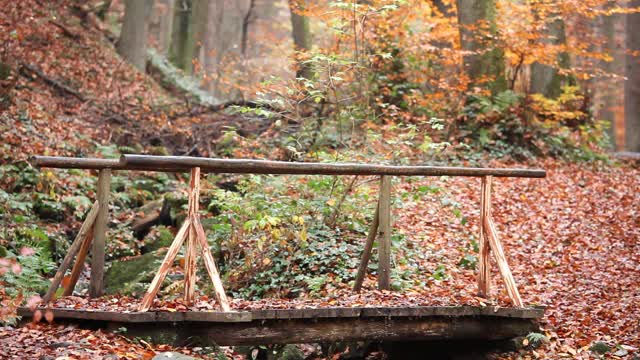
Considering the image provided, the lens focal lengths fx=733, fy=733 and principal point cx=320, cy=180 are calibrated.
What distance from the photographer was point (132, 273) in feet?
36.7

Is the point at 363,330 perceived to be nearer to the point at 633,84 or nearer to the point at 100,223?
the point at 100,223

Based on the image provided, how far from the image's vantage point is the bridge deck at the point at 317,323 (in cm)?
697

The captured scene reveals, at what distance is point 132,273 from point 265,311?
14.5 ft

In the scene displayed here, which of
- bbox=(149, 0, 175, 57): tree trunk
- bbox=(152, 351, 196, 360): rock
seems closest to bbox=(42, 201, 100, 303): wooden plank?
bbox=(152, 351, 196, 360): rock

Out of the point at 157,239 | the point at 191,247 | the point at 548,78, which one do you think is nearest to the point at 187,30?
the point at 548,78

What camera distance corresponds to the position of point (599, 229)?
1354cm

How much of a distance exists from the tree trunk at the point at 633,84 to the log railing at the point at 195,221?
15384 millimetres

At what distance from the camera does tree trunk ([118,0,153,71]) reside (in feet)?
71.2

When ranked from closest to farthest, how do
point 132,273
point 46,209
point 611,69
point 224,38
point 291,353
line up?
point 291,353 → point 132,273 → point 46,209 → point 611,69 → point 224,38

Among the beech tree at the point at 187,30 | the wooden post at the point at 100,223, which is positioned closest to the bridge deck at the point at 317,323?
the wooden post at the point at 100,223

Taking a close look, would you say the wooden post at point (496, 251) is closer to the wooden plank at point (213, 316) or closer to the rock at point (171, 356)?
the wooden plank at point (213, 316)

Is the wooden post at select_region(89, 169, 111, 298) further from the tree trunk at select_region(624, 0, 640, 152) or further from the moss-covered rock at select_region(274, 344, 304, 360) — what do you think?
the tree trunk at select_region(624, 0, 640, 152)

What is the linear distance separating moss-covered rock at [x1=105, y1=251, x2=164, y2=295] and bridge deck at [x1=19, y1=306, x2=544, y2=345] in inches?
127

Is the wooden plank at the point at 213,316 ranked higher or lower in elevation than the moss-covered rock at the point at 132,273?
higher
